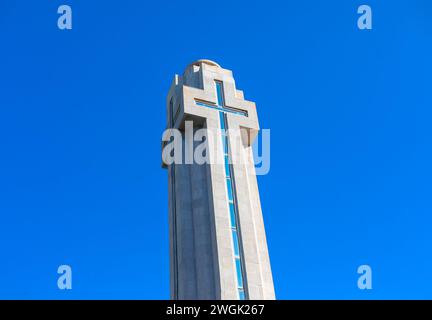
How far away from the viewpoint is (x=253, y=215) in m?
26.8

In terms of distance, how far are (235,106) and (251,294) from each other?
462 inches

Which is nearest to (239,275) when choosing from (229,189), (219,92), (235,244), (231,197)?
(235,244)

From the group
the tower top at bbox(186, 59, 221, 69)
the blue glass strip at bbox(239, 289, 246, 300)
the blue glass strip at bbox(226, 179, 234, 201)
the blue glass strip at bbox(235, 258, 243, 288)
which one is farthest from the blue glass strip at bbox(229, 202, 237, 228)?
the tower top at bbox(186, 59, 221, 69)

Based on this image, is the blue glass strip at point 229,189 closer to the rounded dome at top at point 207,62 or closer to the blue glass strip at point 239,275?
the blue glass strip at point 239,275

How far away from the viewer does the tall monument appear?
2381cm

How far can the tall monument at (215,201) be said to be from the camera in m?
23.8

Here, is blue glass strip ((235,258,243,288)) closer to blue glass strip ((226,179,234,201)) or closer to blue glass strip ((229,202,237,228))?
blue glass strip ((229,202,237,228))

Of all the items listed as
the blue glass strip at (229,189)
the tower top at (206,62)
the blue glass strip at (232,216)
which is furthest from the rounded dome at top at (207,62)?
the blue glass strip at (232,216)

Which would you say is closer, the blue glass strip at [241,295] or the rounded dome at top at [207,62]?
the blue glass strip at [241,295]
